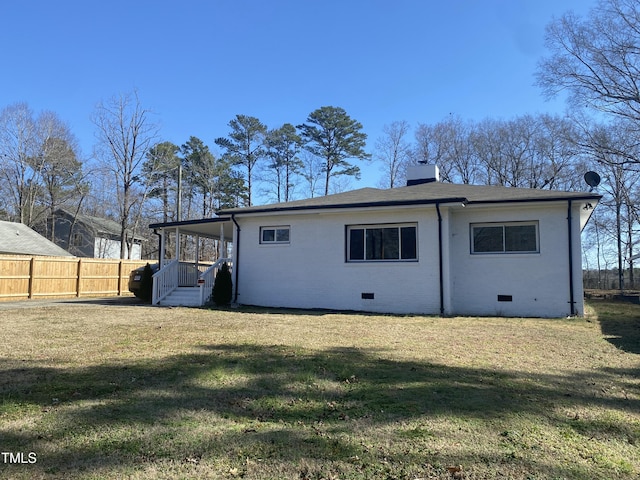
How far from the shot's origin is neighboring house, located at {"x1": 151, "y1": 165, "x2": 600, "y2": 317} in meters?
11.1

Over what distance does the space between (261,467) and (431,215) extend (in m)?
9.95

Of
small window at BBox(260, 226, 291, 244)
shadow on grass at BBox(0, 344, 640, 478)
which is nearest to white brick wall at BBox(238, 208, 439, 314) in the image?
small window at BBox(260, 226, 291, 244)

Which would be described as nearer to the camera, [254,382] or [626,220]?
[254,382]

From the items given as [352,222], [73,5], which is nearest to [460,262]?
[352,222]

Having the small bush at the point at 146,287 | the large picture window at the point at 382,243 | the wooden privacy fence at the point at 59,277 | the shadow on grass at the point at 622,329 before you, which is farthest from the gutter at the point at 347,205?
the wooden privacy fence at the point at 59,277

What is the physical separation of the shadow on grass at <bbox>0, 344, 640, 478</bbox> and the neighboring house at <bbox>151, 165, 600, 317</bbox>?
6.38 metres

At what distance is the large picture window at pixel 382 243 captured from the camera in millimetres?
11945

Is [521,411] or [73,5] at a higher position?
[73,5]

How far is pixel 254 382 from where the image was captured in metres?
4.56

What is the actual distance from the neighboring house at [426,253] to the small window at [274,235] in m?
0.03

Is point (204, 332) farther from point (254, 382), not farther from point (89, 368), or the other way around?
point (254, 382)

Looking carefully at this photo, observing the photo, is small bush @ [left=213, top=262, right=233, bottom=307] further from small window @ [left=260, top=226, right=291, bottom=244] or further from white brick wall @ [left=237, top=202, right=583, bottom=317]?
small window @ [left=260, top=226, right=291, bottom=244]

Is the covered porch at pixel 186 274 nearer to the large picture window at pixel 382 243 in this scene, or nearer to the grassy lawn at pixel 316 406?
the large picture window at pixel 382 243

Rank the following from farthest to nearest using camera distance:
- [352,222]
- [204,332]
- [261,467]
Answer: [352,222] → [204,332] → [261,467]
